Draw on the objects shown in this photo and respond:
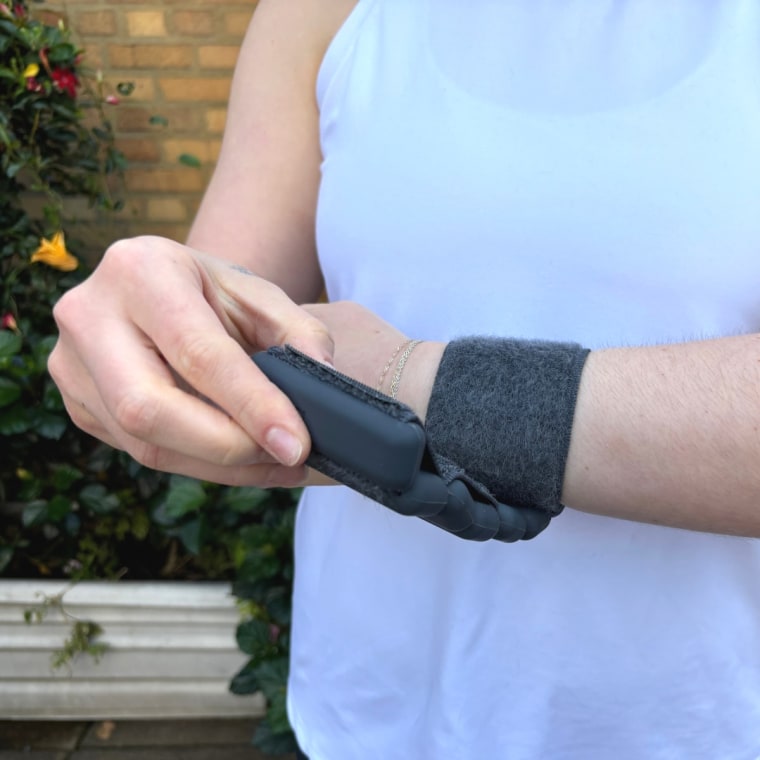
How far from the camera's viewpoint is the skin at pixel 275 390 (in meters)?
0.48

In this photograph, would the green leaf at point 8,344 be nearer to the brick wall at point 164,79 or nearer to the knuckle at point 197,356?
the brick wall at point 164,79

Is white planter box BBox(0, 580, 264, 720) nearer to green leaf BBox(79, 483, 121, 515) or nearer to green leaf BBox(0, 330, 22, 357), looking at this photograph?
green leaf BBox(79, 483, 121, 515)

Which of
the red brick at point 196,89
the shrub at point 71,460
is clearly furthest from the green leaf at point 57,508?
the red brick at point 196,89

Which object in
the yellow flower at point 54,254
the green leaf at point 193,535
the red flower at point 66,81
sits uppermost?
the red flower at point 66,81

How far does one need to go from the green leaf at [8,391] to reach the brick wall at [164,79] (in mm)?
797

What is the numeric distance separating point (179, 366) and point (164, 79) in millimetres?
2228

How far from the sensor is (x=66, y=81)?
7.06ft

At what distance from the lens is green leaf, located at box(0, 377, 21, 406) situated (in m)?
1.95

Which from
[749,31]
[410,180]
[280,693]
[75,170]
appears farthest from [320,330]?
[75,170]

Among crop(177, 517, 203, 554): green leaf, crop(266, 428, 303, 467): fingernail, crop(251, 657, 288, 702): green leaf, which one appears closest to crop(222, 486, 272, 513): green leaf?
crop(177, 517, 203, 554): green leaf

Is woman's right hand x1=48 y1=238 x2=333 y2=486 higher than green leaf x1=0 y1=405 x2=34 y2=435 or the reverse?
higher

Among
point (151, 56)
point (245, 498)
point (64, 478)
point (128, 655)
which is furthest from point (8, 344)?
point (151, 56)

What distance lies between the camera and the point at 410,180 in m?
0.77

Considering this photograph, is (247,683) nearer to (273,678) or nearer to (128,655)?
(273,678)
